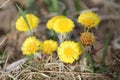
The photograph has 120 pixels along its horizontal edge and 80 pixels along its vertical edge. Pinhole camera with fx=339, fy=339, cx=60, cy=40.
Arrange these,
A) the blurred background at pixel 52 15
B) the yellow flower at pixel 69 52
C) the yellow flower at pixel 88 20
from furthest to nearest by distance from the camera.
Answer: the blurred background at pixel 52 15, the yellow flower at pixel 88 20, the yellow flower at pixel 69 52

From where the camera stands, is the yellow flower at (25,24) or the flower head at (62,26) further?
the yellow flower at (25,24)

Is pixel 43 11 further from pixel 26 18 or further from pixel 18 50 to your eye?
pixel 26 18

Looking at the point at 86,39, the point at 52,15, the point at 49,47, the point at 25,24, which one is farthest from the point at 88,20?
the point at 52,15

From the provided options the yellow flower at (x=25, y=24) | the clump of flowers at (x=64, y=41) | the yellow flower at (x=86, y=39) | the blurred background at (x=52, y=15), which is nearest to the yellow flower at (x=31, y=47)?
the clump of flowers at (x=64, y=41)

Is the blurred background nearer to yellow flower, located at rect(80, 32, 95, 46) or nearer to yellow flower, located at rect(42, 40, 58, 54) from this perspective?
yellow flower, located at rect(42, 40, 58, 54)

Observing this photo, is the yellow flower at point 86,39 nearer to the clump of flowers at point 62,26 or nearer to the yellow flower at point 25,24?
the clump of flowers at point 62,26

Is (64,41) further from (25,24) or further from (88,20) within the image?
(25,24)

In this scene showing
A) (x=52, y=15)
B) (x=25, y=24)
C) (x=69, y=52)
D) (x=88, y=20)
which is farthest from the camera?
(x=52, y=15)

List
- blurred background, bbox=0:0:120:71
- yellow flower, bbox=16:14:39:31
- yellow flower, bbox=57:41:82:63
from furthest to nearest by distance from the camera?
blurred background, bbox=0:0:120:71, yellow flower, bbox=16:14:39:31, yellow flower, bbox=57:41:82:63

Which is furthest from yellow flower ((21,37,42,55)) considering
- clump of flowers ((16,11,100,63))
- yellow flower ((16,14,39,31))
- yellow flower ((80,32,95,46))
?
yellow flower ((80,32,95,46))
